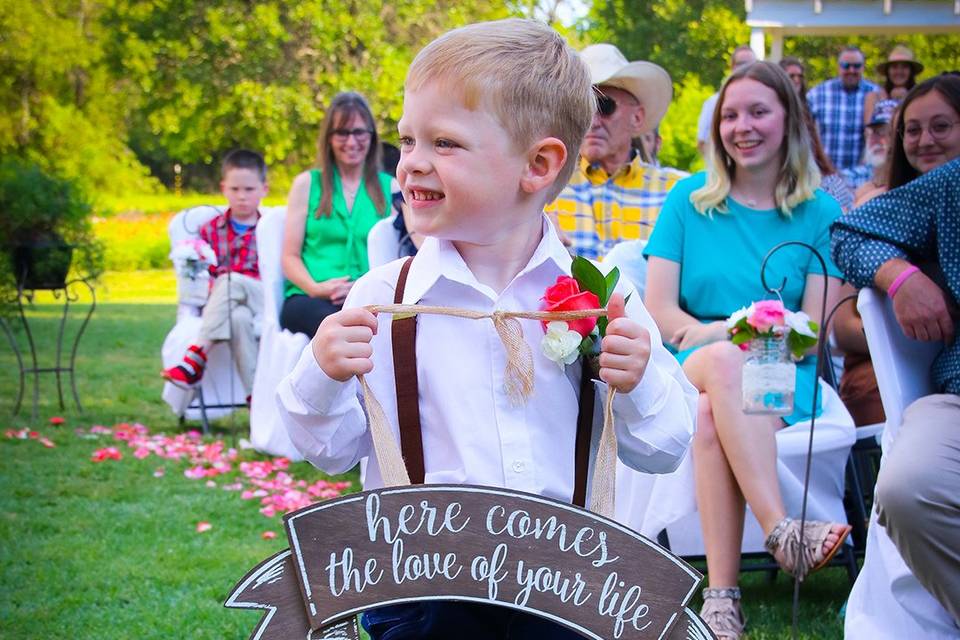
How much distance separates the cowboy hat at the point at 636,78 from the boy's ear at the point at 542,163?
10.2 ft

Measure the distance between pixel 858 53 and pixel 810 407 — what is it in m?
6.62

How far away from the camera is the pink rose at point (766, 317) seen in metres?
3.16

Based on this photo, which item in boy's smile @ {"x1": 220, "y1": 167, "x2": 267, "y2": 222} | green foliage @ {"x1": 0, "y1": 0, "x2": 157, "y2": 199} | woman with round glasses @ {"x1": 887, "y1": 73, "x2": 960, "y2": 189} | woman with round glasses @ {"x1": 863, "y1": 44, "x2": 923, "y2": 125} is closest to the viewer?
woman with round glasses @ {"x1": 887, "y1": 73, "x2": 960, "y2": 189}

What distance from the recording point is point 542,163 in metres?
1.94

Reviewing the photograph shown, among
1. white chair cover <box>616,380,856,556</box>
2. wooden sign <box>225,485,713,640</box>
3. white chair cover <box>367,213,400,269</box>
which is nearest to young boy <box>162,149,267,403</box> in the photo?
white chair cover <box>367,213,400,269</box>

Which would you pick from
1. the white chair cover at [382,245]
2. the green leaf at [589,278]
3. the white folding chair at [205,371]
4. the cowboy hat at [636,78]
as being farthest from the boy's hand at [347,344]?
the white folding chair at [205,371]

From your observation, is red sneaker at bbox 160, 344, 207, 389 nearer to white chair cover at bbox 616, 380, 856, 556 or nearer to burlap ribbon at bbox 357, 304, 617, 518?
white chair cover at bbox 616, 380, 856, 556

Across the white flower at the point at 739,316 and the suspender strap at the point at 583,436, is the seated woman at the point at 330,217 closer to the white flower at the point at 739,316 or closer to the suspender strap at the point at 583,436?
the white flower at the point at 739,316

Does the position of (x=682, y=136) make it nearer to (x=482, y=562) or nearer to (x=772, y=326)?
(x=772, y=326)

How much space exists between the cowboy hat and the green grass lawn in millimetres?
2070

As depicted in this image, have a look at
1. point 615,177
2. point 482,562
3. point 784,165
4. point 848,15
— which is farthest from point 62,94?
point 482,562

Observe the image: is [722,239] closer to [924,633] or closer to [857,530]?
[857,530]

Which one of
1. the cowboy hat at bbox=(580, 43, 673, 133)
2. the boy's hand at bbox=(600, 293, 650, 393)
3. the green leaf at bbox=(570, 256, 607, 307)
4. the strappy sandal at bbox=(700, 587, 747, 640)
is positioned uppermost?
the cowboy hat at bbox=(580, 43, 673, 133)

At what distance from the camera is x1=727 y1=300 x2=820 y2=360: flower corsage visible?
10.4 ft
